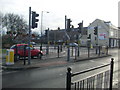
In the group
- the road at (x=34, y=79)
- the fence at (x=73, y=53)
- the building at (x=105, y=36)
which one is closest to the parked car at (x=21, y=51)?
the fence at (x=73, y=53)

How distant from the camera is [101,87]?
16.8ft

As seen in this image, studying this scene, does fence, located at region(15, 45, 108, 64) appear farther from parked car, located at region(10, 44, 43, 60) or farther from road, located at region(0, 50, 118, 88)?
road, located at region(0, 50, 118, 88)

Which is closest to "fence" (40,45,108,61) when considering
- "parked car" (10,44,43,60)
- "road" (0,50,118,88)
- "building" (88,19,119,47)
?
"parked car" (10,44,43,60)

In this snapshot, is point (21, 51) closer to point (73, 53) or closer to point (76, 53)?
point (76, 53)

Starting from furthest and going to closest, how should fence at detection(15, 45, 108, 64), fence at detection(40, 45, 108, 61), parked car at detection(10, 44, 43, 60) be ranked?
fence at detection(40, 45, 108, 61)
fence at detection(15, 45, 108, 64)
parked car at detection(10, 44, 43, 60)

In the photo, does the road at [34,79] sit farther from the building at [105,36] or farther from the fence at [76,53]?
the building at [105,36]

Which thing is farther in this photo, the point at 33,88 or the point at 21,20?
the point at 21,20

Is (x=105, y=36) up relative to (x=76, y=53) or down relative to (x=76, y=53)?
up

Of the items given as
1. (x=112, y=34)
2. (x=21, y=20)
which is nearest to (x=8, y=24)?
(x=21, y=20)

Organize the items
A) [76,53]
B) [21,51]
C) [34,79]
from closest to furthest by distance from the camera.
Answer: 1. [34,79]
2. [21,51]
3. [76,53]

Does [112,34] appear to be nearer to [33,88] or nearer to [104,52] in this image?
[104,52]

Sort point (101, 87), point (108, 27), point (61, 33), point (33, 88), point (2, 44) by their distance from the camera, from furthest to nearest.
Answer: point (61, 33) < point (108, 27) < point (2, 44) < point (33, 88) < point (101, 87)

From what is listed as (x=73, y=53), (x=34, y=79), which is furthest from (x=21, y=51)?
(x=73, y=53)

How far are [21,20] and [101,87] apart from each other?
46.4m
